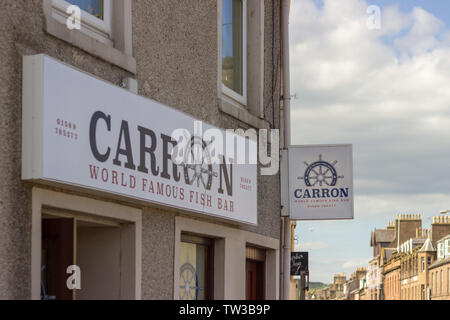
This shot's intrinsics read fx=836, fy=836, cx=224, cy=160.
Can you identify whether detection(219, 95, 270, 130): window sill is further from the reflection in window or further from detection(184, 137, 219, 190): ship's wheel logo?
the reflection in window

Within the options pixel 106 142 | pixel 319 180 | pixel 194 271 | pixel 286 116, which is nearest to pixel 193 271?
pixel 194 271

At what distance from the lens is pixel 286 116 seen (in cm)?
1145

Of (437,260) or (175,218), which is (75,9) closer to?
(175,218)

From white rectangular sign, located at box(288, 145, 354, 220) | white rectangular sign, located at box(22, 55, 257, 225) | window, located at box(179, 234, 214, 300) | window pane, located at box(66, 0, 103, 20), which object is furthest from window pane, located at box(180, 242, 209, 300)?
window pane, located at box(66, 0, 103, 20)

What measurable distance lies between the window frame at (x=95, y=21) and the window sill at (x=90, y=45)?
0.25 metres

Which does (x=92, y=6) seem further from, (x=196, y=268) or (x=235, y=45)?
(x=235, y=45)

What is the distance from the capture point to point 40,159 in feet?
19.5

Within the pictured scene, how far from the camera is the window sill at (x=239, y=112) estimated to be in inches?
375

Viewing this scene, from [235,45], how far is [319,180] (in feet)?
6.73

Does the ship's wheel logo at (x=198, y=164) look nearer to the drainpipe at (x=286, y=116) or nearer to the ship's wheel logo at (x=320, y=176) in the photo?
the ship's wheel logo at (x=320, y=176)

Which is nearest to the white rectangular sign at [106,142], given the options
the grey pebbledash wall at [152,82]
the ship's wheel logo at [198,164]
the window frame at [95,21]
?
the ship's wheel logo at [198,164]

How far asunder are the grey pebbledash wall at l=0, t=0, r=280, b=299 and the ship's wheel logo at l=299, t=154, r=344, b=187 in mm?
438
